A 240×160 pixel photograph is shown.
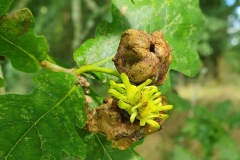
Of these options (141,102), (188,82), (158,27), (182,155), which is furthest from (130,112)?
(188,82)

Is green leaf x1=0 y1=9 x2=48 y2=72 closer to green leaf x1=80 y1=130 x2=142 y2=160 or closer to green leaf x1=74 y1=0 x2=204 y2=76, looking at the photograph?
green leaf x1=74 y1=0 x2=204 y2=76

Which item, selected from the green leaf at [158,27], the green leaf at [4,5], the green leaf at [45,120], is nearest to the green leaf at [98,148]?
the green leaf at [45,120]

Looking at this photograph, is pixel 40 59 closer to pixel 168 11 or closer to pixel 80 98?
pixel 80 98

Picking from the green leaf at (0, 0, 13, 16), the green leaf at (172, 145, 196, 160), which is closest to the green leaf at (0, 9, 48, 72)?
the green leaf at (0, 0, 13, 16)

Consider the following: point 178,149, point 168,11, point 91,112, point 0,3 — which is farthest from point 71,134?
point 178,149

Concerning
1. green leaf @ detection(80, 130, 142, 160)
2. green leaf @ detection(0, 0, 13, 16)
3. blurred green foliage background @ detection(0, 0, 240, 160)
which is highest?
green leaf @ detection(0, 0, 13, 16)

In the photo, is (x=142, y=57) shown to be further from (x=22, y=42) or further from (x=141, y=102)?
(x=22, y=42)
